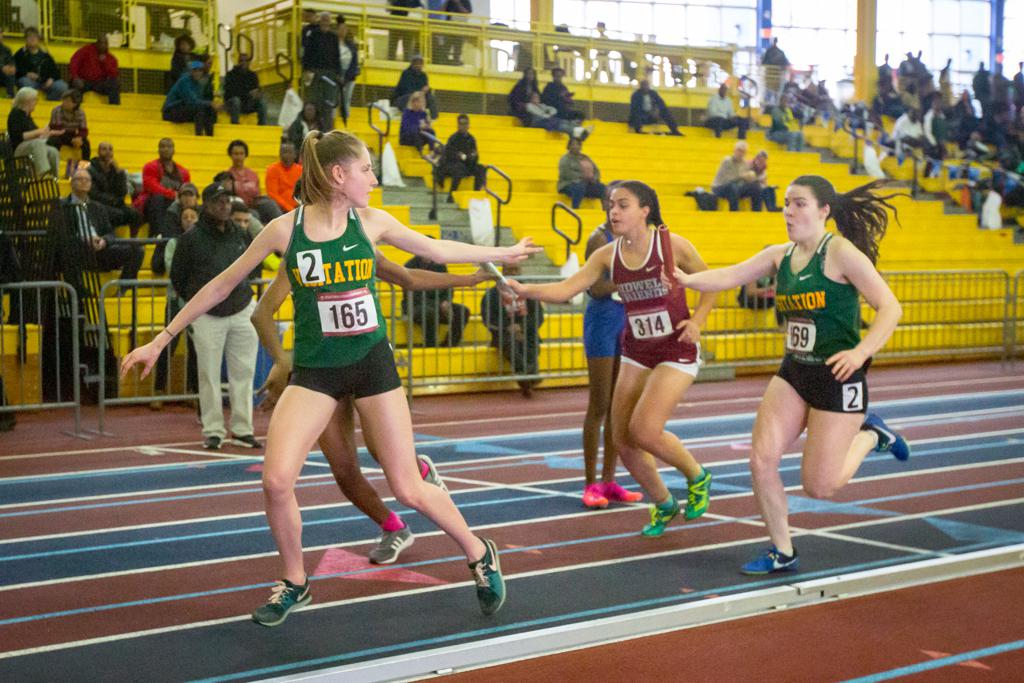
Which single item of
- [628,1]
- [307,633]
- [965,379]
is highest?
[628,1]

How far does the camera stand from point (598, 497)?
8.02 meters

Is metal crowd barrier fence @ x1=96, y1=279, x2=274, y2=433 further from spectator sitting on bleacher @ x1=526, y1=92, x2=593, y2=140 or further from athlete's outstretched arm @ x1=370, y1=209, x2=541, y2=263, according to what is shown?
spectator sitting on bleacher @ x1=526, y1=92, x2=593, y2=140

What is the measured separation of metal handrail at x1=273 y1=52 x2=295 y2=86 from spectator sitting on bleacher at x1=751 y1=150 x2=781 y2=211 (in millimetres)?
7941

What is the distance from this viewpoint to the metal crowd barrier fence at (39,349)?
11617mm

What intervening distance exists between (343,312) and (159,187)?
1033 cm

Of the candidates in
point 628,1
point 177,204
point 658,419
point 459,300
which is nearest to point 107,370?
point 177,204

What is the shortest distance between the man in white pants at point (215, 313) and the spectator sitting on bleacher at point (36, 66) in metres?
9.18

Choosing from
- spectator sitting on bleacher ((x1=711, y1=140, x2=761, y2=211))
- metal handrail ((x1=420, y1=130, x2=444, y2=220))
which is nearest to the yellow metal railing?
metal handrail ((x1=420, y1=130, x2=444, y2=220))

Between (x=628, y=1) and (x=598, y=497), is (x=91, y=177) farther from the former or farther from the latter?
(x=628, y=1)

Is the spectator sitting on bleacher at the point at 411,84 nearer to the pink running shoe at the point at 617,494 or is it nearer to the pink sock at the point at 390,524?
the pink running shoe at the point at 617,494

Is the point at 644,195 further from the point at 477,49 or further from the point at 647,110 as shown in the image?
the point at 477,49

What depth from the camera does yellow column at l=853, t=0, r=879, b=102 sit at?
114ft

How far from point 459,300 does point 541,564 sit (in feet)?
30.3

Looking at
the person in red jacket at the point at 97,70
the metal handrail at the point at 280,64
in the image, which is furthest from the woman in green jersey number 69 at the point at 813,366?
the metal handrail at the point at 280,64
